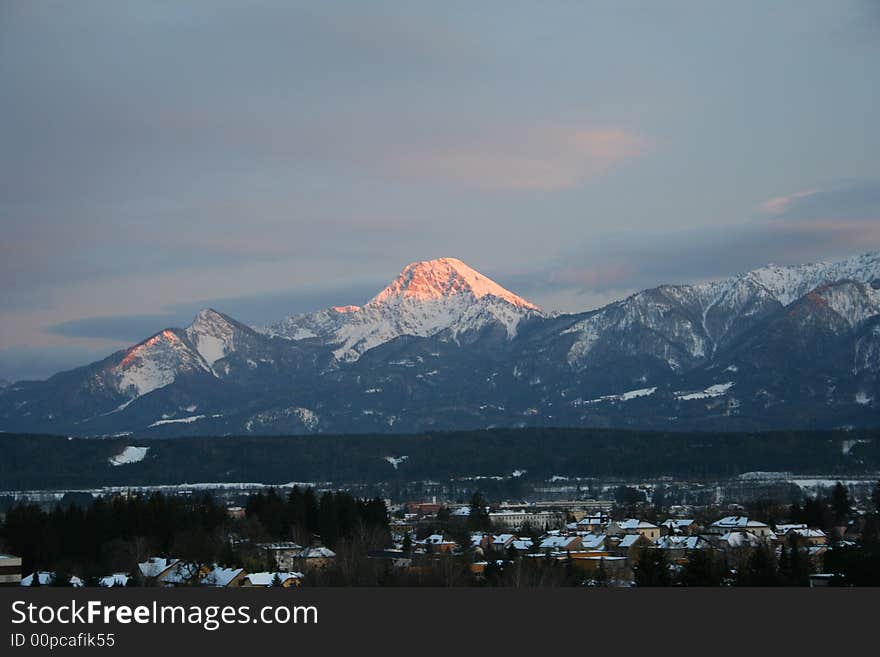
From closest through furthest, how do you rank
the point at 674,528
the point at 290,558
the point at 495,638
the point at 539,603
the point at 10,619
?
1. the point at 10,619
2. the point at 495,638
3. the point at 539,603
4. the point at 290,558
5. the point at 674,528

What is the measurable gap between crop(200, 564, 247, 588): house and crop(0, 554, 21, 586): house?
10314 mm

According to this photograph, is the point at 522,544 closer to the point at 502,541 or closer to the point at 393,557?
the point at 502,541

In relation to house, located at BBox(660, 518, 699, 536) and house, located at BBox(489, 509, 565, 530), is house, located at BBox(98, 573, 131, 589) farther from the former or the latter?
house, located at BBox(489, 509, 565, 530)

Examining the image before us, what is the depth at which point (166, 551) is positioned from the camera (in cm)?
10088

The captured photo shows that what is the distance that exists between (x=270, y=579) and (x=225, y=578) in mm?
2740

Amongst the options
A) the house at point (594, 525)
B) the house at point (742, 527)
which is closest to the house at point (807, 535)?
the house at point (742, 527)

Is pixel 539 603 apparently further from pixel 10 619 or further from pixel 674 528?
pixel 674 528

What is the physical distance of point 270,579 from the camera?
83812 mm

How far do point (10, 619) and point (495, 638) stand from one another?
16.3 meters

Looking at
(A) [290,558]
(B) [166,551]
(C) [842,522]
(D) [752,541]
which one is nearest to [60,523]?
(B) [166,551]

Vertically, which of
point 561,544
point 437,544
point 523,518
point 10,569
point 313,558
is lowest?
point 523,518

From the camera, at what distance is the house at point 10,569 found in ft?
274

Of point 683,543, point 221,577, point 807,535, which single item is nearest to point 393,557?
point 221,577

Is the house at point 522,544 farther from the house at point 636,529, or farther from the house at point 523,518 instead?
the house at point 523,518
